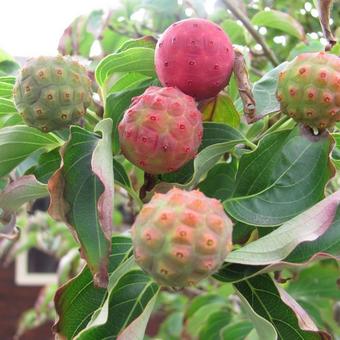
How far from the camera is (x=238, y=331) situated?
5.65 feet

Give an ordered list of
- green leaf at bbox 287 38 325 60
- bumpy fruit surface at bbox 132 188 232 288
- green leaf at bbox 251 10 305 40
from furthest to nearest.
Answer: green leaf at bbox 251 10 305 40 < green leaf at bbox 287 38 325 60 < bumpy fruit surface at bbox 132 188 232 288

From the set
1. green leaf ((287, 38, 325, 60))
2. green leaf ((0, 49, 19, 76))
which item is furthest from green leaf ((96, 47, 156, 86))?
green leaf ((287, 38, 325, 60))

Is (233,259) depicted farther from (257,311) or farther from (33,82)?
(33,82)

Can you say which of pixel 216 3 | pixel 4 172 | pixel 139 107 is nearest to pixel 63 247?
pixel 216 3

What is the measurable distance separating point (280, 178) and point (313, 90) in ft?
0.56

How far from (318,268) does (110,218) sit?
177cm

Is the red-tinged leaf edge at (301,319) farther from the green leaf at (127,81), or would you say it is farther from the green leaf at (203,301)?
the green leaf at (203,301)

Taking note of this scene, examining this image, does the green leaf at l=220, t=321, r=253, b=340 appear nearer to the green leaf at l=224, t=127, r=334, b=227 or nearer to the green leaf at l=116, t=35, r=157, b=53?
the green leaf at l=224, t=127, r=334, b=227

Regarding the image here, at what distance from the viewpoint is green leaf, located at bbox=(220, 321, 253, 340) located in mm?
1693

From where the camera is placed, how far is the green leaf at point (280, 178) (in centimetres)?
103

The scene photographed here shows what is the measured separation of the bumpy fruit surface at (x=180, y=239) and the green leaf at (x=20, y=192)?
34 centimetres

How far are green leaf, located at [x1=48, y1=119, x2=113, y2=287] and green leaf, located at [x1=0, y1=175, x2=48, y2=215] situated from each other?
11 cm

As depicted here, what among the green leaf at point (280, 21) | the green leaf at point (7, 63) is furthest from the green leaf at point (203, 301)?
the green leaf at point (7, 63)

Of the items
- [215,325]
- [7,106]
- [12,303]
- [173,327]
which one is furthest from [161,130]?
[12,303]
